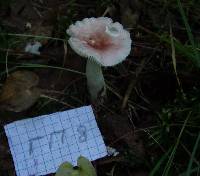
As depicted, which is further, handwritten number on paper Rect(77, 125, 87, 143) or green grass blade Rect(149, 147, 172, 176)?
handwritten number on paper Rect(77, 125, 87, 143)

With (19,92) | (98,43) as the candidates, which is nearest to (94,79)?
(98,43)

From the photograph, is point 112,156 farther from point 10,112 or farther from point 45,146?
point 10,112

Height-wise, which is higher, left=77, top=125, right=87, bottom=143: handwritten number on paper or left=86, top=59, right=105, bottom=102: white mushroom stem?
left=86, top=59, right=105, bottom=102: white mushroom stem

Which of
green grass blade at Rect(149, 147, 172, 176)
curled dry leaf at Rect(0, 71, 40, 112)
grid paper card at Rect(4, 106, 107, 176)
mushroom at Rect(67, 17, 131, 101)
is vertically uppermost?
mushroom at Rect(67, 17, 131, 101)

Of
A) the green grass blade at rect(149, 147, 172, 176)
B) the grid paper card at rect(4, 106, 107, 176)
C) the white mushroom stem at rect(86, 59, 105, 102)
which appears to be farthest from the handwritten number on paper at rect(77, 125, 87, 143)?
the green grass blade at rect(149, 147, 172, 176)

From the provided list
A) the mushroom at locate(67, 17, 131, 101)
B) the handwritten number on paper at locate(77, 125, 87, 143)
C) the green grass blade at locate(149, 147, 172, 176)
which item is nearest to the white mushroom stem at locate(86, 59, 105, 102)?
the mushroom at locate(67, 17, 131, 101)

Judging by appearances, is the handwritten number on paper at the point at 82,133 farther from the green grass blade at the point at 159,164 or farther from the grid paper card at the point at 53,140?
the green grass blade at the point at 159,164

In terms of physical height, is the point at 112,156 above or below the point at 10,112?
below

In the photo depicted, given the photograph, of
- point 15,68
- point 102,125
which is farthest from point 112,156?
point 15,68

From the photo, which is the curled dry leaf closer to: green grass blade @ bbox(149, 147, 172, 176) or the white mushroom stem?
the white mushroom stem
